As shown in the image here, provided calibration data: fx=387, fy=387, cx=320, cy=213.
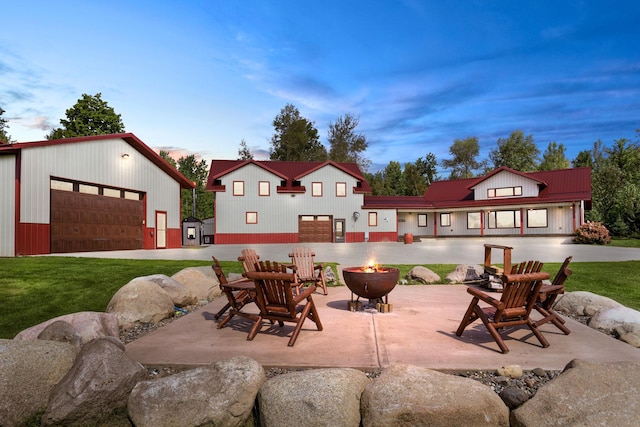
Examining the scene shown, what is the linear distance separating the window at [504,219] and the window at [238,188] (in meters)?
22.2

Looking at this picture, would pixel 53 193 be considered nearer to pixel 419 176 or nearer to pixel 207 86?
pixel 207 86

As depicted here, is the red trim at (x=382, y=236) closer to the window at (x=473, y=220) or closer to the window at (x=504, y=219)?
the window at (x=473, y=220)

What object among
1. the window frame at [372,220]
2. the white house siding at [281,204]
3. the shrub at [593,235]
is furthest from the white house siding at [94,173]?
the shrub at [593,235]

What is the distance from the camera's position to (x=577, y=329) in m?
5.62

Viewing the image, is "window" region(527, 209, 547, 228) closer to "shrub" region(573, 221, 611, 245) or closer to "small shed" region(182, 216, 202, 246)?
"shrub" region(573, 221, 611, 245)

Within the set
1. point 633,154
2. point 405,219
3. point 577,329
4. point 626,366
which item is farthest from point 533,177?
point 626,366

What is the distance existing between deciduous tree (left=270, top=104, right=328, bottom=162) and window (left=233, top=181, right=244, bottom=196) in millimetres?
26055

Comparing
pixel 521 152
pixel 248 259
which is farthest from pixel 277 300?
pixel 521 152

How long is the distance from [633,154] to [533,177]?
24.3m

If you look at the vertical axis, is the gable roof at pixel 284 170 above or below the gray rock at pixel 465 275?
above

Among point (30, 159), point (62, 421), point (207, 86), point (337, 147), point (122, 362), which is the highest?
point (337, 147)

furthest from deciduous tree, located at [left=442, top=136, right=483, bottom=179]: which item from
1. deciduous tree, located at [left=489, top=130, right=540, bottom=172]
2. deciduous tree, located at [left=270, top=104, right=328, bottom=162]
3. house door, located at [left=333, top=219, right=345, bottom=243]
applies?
house door, located at [left=333, top=219, right=345, bottom=243]

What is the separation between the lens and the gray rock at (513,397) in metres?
3.40

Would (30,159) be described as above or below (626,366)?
above
